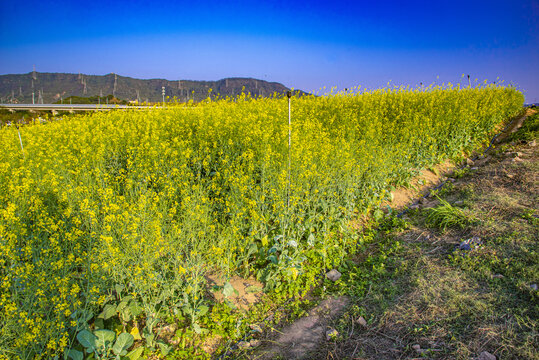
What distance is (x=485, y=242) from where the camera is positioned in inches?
144

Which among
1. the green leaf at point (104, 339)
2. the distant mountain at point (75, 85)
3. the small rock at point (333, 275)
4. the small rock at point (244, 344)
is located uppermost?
the distant mountain at point (75, 85)

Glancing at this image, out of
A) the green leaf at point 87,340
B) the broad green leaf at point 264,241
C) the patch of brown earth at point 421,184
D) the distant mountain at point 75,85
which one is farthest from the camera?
the distant mountain at point 75,85

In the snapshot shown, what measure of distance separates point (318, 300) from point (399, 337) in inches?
38.0

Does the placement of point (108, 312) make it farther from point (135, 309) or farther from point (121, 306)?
point (135, 309)

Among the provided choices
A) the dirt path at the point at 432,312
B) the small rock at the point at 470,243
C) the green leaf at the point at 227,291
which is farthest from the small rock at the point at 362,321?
the small rock at the point at 470,243

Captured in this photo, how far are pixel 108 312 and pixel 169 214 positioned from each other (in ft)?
3.90

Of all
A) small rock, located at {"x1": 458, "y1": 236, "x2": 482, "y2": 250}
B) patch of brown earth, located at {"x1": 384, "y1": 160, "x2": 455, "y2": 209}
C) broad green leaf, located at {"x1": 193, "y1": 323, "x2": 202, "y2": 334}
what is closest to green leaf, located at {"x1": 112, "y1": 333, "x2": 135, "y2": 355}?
broad green leaf, located at {"x1": 193, "y1": 323, "x2": 202, "y2": 334}

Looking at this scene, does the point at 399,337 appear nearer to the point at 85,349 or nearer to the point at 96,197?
the point at 85,349

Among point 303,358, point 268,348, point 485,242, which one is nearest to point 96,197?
point 268,348

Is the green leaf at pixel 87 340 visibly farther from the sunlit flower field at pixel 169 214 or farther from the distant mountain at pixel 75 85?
the distant mountain at pixel 75 85

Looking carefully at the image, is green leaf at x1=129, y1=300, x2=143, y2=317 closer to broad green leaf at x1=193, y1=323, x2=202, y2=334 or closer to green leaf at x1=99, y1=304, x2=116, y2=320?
green leaf at x1=99, y1=304, x2=116, y2=320

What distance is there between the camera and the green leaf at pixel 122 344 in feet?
7.83

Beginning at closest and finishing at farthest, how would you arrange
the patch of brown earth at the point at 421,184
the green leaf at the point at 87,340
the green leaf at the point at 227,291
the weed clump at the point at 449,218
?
1. the green leaf at the point at 87,340
2. the green leaf at the point at 227,291
3. the weed clump at the point at 449,218
4. the patch of brown earth at the point at 421,184

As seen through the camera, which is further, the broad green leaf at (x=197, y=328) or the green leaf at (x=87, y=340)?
the broad green leaf at (x=197, y=328)
